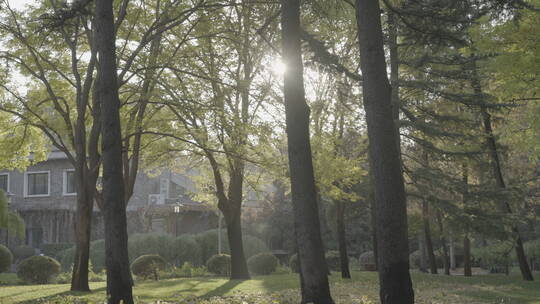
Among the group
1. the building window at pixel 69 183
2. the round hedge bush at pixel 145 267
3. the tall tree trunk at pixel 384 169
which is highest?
the building window at pixel 69 183

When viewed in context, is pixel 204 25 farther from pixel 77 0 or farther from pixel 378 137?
pixel 378 137

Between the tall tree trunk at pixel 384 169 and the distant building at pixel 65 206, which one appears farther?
the distant building at pixel 65 206

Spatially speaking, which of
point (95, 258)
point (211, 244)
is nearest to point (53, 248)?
point (95, 258)

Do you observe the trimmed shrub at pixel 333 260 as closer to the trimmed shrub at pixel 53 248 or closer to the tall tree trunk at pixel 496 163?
the tall tree trunk at pixel 496 163

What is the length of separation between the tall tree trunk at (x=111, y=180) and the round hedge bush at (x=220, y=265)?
57.0 ft

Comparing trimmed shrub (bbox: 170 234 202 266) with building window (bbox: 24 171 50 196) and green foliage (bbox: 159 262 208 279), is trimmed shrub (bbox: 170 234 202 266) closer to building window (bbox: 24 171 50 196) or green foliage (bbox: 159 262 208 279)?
green foliage (bbox: 159 262 208 279)

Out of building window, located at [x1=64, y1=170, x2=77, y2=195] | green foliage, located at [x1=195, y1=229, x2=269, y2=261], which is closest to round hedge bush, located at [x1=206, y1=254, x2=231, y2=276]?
green foliage, located at [x1=195, y1=229, x2=269, y2=261]

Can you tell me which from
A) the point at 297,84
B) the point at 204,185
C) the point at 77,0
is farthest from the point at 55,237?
the point at 297,84

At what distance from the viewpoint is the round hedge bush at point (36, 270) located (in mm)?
23828

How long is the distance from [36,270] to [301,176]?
17421 millimetres

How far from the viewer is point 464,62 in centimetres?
2036

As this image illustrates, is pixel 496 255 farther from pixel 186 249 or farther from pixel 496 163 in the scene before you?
pixel 186 249

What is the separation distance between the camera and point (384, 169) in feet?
30.9

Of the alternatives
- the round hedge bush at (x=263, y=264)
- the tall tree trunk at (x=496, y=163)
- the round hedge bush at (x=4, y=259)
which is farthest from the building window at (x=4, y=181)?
the tall tree trunk at (x=496, y=163)
